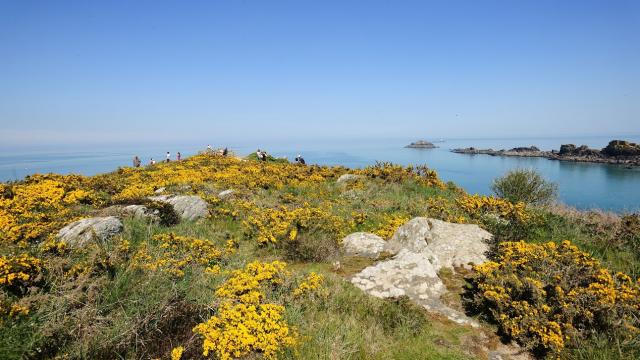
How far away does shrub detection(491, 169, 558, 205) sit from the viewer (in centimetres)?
2358

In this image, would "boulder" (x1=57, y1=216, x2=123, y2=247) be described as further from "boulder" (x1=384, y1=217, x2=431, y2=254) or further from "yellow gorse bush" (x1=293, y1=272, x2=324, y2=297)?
"boulder" (x1=384, y1=217, x2=431, y2=254)

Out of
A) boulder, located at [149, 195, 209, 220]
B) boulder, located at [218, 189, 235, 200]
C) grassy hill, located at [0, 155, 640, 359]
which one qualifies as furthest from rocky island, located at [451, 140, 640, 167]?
boulder, located at [149, 195, 209, 220]

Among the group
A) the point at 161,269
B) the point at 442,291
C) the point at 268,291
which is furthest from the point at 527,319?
the point at 161,269

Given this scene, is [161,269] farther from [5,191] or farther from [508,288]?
[5,191]

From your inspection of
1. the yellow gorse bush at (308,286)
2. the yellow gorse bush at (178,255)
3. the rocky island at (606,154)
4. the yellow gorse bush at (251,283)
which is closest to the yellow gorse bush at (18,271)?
the yellow gorse bush at (178,255)

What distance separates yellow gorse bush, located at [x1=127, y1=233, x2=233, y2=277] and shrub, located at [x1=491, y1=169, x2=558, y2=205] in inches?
824

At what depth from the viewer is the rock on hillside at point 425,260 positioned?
802 cm

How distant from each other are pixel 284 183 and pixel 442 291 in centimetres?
1380

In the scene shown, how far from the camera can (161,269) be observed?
757 centimetres

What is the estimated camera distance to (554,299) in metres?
6.74

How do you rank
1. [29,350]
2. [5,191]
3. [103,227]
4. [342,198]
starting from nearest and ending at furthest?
[29,350], [103,227], [5,191], [342,198]

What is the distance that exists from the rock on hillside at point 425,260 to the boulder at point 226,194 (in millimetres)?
7426

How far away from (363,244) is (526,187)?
729 inches

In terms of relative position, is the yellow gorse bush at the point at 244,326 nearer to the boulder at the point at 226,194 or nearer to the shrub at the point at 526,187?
the boulder at the point at 226,194
